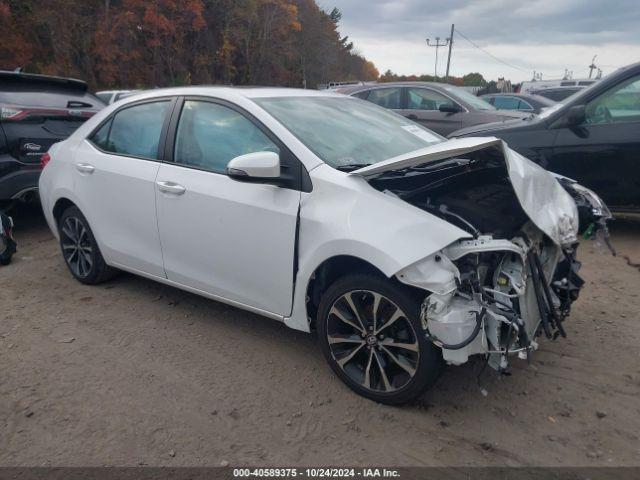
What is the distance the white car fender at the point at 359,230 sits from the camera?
2557 millimetres

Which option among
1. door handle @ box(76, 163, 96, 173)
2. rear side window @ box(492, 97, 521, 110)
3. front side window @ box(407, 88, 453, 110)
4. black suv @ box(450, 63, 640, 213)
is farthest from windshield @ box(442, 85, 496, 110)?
door handle @ box(76, 163, 96, 173)

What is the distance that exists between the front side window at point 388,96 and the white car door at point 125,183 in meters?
6.83

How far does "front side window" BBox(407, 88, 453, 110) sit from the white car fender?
730 cm

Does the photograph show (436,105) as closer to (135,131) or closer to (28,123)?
(28,123)

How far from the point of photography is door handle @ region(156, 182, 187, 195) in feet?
11.5

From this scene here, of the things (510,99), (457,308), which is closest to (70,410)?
(457,308)

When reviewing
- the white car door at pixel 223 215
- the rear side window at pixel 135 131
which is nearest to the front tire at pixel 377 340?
the white car door at pixel 223 215

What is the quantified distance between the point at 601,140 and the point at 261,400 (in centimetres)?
440

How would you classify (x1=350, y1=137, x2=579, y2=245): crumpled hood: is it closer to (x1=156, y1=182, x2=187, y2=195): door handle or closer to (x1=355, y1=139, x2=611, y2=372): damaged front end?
(x1=355, y1=139, x2=611, y2=372): damaged front end

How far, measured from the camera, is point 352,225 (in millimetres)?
2738

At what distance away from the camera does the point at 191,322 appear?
392cm

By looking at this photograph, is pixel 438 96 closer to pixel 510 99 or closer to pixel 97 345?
pixel 510 99

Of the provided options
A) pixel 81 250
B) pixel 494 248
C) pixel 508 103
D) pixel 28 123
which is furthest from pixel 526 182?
pixel 508 103

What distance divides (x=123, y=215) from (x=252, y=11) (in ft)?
147
